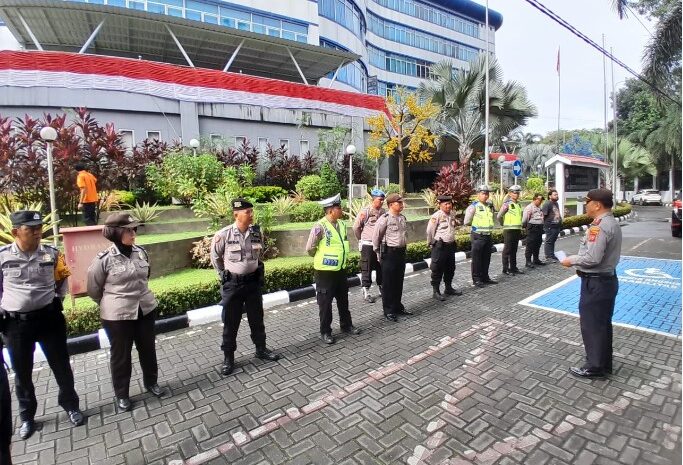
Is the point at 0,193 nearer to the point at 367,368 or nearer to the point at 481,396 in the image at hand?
the point at 367,368

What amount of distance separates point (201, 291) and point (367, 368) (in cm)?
308

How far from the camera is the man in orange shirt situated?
7.88 meters

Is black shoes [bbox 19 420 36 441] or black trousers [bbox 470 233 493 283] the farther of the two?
black trousers [bbox 470 233 493 283]

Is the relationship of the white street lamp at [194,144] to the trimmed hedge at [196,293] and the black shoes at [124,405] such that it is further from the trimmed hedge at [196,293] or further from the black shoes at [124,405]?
the black shoes at [124,405]

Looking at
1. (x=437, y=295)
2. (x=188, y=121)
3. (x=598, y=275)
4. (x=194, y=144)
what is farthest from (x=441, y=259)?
(x=188, y=121)

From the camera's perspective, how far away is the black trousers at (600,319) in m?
3.66

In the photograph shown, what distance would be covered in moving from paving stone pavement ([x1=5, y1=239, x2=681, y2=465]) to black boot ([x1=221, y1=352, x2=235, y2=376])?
0.23 feet

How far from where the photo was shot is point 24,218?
3115 millimetres

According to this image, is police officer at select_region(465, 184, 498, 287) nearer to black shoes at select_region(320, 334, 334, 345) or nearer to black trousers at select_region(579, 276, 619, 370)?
black trousers at select_region(579, 276, 619, 370)

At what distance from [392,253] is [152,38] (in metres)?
17.1

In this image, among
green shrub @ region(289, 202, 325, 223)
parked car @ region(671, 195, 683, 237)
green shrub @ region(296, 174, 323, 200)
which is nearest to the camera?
green shrub @ region(289, 202, 325, 223)

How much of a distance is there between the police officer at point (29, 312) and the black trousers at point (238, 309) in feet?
4.41

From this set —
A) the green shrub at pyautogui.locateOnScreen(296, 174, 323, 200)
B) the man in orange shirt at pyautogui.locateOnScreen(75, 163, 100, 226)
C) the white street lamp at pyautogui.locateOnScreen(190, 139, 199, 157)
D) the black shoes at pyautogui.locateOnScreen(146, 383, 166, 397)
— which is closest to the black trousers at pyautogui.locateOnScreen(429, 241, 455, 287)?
the black shoes at pyautogui.locateOnScreen(146, 383, 166, 397)

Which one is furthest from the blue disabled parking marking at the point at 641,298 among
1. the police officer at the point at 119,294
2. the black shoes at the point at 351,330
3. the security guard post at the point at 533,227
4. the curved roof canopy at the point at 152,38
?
the curved roof canopy at the point at 152,38
